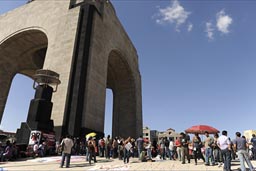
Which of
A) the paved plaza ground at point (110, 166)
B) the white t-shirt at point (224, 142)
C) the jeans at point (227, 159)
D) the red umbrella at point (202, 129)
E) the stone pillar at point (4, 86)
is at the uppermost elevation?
the stone pillar at point (4, 86)

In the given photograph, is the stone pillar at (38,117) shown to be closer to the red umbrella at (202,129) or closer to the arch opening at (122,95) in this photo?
the red umbrella at (202,129)

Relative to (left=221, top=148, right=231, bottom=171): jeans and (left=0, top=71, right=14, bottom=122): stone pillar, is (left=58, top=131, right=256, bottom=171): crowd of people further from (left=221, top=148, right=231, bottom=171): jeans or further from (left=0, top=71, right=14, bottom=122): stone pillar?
(left=0, top=71, right=14, bottom=122): stone pillar

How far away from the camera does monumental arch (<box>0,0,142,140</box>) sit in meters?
15.9

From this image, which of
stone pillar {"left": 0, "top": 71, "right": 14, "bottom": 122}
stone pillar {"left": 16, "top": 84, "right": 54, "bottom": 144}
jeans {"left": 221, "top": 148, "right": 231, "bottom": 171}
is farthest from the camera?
stone pillar {"left": 0, "top": 71, "right": 14, "bottom": 122}

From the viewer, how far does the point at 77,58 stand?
56.6 feet

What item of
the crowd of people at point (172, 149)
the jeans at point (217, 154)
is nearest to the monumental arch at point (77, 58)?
the crowd of people at point (172, 149)

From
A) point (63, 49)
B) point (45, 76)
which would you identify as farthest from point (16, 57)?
point (45, 76)

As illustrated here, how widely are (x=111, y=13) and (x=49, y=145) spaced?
59.0 ft

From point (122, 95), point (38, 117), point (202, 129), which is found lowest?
point (202, 129)

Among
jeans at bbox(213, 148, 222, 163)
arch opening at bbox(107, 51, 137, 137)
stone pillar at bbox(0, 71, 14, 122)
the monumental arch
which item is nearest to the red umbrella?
jeans at bbox(213, 148, 222, 163)

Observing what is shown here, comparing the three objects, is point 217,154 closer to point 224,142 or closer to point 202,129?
point 224,142

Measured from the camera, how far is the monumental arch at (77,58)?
15.9 metres

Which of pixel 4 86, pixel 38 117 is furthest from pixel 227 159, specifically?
pixel 4 86

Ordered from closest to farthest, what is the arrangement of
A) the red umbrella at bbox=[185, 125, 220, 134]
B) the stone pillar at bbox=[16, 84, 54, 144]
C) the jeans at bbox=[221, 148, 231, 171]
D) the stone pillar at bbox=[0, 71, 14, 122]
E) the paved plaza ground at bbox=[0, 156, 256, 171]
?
the jeans at bbox=[221, 148, 231, 171], the paved plaza ground at bbox=[0, 156, 256, 171], the red umbrella at bbox=[185, 125, 220, 134], the stone pillar at bbox=[16, 84, 54, 144], the stone pillar at bbox=[0, 71, 14, 122]
